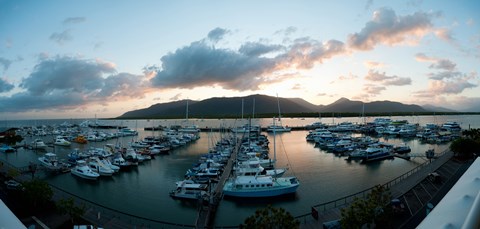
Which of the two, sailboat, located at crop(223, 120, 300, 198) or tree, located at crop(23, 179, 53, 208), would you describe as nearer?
tree, located at crop(23, 179, 53, 208)

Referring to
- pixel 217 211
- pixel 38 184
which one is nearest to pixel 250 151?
pixel 217 211

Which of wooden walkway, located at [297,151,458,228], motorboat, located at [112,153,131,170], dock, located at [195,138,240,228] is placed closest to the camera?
wooden walkway, located at [297,151,458,228]

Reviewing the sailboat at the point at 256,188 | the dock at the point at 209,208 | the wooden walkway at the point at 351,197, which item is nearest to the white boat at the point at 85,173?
the dock at the point at 209,208

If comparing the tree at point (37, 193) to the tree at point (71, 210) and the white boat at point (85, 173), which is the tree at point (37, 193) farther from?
the white boat at point (85, 173)

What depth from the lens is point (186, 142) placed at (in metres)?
70.4

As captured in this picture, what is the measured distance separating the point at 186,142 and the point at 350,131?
56.5m

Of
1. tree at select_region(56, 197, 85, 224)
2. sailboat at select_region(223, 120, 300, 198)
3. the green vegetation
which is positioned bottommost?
sailboat at select_region(223, 120, 300, 198)

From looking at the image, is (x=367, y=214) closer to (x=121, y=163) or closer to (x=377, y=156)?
(x=377, y=156)

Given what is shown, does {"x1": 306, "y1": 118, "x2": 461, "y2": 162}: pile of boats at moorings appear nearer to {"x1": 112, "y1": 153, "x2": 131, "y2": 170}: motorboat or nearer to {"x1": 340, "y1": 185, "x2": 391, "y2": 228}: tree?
{"x1": 340, "y1": 185, "x2": 391, "y2": 228}: tree

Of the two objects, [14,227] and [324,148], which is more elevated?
[14,227]

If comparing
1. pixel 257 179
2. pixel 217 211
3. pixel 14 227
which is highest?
pixel 14 227

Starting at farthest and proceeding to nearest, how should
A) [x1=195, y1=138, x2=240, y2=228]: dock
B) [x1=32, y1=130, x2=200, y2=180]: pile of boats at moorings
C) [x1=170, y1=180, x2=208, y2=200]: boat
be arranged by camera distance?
[x1=32, y1=130, x2=200, y2=180]: pile of boats at moorings
[x1=170, y1=180, x2=208, y2=200]: boat
[x1=195, y1=138, x2=240, y2=228]: dock

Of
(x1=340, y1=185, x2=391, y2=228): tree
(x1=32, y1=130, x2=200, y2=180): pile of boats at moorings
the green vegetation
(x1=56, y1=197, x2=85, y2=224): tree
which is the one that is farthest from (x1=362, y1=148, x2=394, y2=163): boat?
(x1=56, y1=197, x2=85, y2=224): tree

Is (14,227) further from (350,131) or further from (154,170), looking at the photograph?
(350,131)
